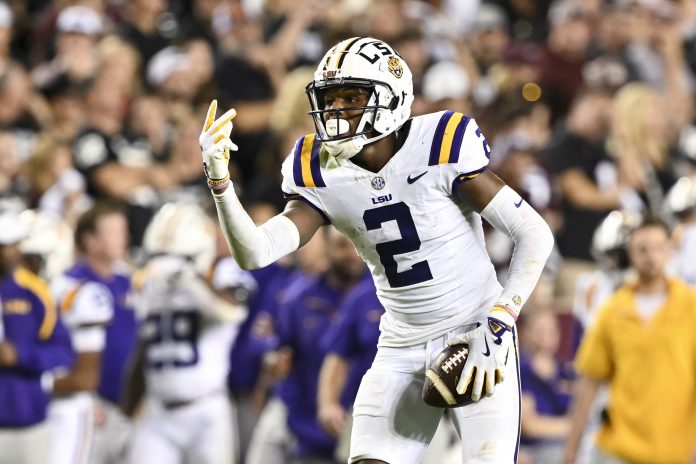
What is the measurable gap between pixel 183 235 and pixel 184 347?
23.4 inches

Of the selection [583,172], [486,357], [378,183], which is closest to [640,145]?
[583,172]

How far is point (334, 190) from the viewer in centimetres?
484

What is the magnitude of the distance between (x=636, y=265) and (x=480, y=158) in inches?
85.0

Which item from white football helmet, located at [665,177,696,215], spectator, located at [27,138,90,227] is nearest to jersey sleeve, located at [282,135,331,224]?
white football helmet, located at [665,177,696,215]

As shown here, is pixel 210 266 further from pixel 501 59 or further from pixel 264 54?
pixel 501 59

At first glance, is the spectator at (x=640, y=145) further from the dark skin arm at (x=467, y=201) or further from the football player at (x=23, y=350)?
the dark skin arm at (x=467, y=201)

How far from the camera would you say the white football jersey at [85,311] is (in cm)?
781

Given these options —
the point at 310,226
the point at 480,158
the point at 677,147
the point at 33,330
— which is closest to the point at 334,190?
the point at 310,226

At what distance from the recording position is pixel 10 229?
725 centimetres

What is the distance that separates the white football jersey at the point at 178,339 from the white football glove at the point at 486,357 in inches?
136

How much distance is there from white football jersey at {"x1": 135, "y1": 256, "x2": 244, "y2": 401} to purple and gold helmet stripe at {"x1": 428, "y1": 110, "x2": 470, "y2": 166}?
10.6 feet

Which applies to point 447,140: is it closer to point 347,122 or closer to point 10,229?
point 347,122

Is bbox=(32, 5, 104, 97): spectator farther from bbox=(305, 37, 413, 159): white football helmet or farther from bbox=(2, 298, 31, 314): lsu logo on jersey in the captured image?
bbox=(305, 37, 413, 159): white football helmet

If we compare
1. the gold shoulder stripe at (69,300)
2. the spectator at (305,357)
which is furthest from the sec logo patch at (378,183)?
the gold shoulder stripe at (69,300)
